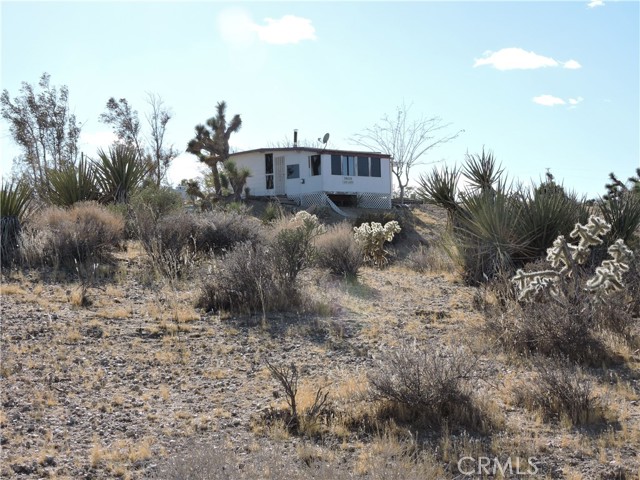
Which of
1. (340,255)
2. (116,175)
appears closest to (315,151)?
(116,175)

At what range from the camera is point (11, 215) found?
40.8ft

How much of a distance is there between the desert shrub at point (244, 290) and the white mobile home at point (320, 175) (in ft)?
78.2

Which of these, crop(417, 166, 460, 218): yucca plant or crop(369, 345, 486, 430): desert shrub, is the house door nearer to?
crop(417, 166, 460, 218): yucca plant

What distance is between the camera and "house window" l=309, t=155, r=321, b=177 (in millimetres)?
34362

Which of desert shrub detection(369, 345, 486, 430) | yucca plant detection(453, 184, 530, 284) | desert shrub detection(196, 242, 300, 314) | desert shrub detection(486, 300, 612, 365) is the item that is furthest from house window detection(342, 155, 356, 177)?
desert shrub detection(369, 345, 486, 430)

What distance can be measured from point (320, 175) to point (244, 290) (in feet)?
82.2

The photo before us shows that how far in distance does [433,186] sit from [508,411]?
8.49 meters

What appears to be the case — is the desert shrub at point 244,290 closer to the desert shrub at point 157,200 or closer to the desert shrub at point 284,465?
the desert shrub at point 284,465

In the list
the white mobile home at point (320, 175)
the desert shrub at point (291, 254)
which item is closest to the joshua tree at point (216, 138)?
the white mobile home at point (320, 175)

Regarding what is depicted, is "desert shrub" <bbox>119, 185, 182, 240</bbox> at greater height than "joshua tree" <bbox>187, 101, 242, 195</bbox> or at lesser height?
lesser

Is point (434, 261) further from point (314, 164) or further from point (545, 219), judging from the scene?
point (314, 164)

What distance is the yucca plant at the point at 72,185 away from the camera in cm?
1579

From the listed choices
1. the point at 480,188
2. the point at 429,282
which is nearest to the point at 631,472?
the point at 429,282

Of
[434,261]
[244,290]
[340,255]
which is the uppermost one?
[340,255]
